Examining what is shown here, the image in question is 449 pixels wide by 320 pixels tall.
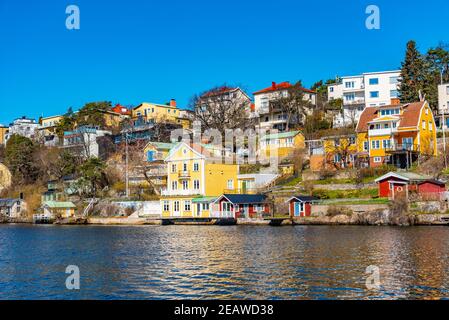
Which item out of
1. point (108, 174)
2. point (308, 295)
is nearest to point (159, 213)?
point (108, 174)

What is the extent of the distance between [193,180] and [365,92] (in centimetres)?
3532

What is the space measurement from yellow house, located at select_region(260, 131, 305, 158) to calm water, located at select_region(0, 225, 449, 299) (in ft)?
119

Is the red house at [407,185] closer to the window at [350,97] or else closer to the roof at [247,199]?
the roof at [247,199]

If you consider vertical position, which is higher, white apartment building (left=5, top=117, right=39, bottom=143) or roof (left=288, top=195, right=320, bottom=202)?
white apartment building (left=5, top=117, right=39, bottom=143)

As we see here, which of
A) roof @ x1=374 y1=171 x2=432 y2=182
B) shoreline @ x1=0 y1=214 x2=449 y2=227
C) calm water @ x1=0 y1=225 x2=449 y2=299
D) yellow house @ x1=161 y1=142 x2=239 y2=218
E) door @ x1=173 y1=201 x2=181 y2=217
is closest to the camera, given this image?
calm water @ x1=0 y1=225 x2=449 y2=299

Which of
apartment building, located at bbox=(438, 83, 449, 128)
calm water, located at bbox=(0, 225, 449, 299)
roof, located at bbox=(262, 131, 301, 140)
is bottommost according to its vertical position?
calm water, located at bbox=(0, 225, 449, 299)

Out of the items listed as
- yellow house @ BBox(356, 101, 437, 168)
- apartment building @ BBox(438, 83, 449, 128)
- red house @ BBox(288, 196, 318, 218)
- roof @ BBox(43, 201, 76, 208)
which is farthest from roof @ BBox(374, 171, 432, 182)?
roof @ BBox(43, 201, 76, 208)

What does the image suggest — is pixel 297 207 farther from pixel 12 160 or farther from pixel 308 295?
pixel 12 160

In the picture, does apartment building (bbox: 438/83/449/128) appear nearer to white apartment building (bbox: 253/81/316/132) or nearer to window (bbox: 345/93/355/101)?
window (bbox: 345/93/355/101)

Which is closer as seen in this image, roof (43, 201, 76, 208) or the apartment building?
the apartment building

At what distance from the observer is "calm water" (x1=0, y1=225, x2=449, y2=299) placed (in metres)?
21.8

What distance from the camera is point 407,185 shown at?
2060 inches

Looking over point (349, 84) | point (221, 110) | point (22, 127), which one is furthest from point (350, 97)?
point (22, 127)

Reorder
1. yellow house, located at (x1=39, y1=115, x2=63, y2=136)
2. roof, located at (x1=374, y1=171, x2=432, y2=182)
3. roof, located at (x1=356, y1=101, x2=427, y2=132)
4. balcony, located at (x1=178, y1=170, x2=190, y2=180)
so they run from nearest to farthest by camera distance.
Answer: roof, located at (x1=374, y1=171, x2=432, y2=182), roof, located at (x1=356, y1=101, x2=427, y2=132), balcony, located at (x1=178, y1=170, x2=190, y2=180), yellow house, located at (x1=39, y1=115, x2=63, y2=136)
